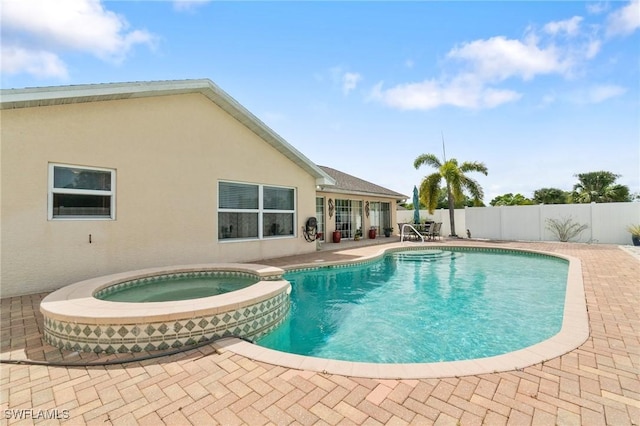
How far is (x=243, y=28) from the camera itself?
9305mm

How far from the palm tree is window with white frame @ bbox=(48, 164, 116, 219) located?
18.1 metres

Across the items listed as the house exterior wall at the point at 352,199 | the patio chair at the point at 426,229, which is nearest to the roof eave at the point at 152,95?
the house exterior wall at the point at 352,199

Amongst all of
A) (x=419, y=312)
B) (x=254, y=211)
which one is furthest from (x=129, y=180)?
(x=419, y=312)

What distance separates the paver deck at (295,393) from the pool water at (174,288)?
1936 mm

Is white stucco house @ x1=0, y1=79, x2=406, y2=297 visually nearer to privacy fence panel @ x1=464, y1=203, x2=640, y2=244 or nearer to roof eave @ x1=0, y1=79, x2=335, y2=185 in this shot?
roof eave @ x1=0, y1=79, x2=335, y2=185

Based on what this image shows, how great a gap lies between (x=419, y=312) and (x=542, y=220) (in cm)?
1672

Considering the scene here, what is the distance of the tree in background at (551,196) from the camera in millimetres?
29812

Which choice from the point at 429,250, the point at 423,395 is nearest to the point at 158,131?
the point at 423,395

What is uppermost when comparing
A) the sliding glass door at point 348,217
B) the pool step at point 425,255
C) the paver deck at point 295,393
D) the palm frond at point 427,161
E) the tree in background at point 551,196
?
the palm frond at point 427,161

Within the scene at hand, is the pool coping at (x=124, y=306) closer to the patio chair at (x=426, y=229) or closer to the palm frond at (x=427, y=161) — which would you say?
the patio chair at (x=426, y=229)

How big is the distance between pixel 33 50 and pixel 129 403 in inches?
322

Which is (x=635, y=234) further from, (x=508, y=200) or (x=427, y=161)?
(x=508, y=200)

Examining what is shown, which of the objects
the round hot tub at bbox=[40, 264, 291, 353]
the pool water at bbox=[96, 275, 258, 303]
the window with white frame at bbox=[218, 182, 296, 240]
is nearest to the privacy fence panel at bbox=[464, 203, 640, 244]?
the window with white frame at bbox=[218, 182, 296, 240]

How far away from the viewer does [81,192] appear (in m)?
6.79
